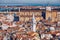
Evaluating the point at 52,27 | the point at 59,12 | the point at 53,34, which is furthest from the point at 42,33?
the point at 59,12

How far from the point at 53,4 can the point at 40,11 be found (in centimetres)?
35

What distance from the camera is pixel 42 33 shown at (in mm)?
2980

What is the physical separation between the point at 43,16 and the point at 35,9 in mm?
410

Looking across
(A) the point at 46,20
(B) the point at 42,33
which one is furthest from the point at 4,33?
(A) the point at 46,20

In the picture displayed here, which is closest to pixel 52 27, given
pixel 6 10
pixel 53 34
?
pixel 53 34

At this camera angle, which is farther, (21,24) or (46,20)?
(46,20)

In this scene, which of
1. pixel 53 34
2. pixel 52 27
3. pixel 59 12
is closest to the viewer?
pixel 53 34

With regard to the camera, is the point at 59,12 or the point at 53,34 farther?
the point at 59,12

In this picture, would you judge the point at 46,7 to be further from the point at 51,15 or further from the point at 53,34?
the point at 53,34

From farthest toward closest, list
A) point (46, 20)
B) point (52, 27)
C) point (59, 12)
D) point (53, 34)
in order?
point (59, 12) < point (46, 20) < point (52, 27) < point (53, 34)

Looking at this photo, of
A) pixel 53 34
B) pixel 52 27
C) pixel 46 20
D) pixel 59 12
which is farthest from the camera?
pixel 59 12

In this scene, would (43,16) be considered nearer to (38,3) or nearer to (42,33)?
(38,3)

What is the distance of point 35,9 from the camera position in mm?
4402

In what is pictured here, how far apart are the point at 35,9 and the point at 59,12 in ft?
1.83
